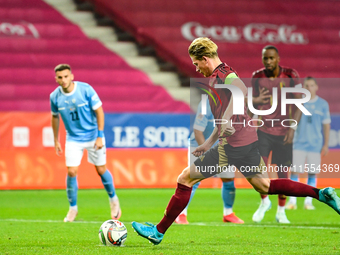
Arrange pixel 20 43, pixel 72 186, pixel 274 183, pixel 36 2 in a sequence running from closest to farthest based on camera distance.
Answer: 1. pixel 274 183
2. pixel 72 186
3. pixel 20 43
4. pixel 36 2

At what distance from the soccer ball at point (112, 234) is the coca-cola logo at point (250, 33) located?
39.7ft

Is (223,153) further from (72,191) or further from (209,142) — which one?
(72,191)

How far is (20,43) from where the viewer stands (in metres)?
15.2

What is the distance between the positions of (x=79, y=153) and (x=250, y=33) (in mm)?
10946

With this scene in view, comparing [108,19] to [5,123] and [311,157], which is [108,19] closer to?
[5,123]

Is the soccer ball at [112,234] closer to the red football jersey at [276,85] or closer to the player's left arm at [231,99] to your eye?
the player's left arm at [231,99]

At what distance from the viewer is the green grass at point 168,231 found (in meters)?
4.50

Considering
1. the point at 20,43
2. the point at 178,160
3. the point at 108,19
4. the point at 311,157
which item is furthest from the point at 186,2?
the point at 311,157

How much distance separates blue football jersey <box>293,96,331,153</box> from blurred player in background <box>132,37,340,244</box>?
4.10 metres

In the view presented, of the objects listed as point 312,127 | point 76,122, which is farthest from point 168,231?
point 312,127

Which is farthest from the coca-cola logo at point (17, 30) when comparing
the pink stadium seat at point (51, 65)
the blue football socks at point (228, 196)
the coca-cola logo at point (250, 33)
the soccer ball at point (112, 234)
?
the soccer ball at point (112, 234)

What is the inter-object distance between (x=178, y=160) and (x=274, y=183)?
21.0 ft

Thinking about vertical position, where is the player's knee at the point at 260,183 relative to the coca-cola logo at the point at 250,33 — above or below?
below

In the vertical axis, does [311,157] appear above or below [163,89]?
below
